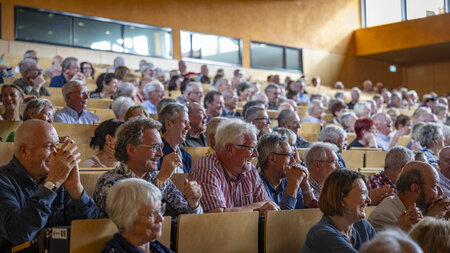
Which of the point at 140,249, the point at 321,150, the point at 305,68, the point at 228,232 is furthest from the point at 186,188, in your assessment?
the point at 305,68

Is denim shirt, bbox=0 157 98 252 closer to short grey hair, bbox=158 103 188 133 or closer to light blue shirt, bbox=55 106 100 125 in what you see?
short grey hair, bbox=158 103 188 133

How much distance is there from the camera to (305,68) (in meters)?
13.2

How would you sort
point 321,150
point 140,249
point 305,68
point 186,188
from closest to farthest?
1. point 140,249
2. point 186,188
3. point 321,150
4. point 305,68

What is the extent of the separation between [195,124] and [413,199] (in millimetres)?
1616

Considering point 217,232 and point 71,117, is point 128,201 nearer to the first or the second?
→ point 217,232

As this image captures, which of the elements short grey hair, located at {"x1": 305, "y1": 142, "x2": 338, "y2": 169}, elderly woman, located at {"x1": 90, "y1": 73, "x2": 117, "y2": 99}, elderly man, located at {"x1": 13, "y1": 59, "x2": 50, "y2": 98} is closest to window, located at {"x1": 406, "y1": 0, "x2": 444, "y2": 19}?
elderly woman, located at {"x1": 90, "y1": 73, "x2": 117, "y2": 99}

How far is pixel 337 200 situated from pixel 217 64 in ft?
31.2

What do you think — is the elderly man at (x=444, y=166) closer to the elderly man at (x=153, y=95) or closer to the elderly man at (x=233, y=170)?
the elderly man at (x=233, y=170)

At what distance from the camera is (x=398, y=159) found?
3.30m

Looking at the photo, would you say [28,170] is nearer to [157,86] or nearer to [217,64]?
[157,86]

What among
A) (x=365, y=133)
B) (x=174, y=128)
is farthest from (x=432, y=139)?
(x=174, y=128)

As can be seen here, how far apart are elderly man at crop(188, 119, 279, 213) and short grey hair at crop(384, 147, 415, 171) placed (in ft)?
3.16

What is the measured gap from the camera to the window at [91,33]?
29.5 ft

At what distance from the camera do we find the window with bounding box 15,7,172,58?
29.5 feet
